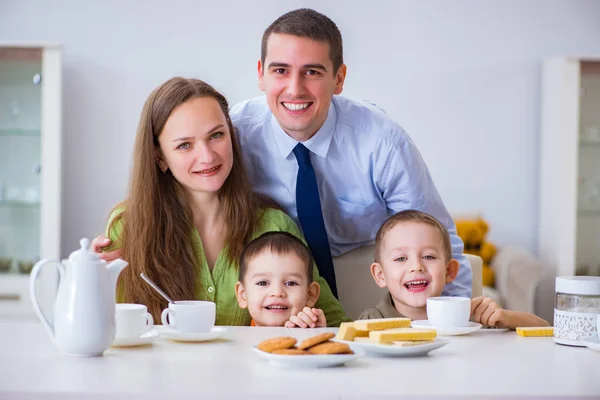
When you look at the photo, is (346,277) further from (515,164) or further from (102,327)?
(515,164)

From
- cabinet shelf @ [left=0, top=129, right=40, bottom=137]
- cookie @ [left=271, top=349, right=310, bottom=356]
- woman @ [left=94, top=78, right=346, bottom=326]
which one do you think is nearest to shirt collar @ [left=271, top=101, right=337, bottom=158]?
woman @ [left=94, top=78, right=346, bottom=326]

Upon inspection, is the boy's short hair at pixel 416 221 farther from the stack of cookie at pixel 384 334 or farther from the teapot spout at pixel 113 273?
the teapot spout at pixel 113 273

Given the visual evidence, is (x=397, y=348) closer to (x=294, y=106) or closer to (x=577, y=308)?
(x=577, y=308)

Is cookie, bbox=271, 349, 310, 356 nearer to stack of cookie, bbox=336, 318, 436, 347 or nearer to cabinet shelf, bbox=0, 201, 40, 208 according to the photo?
stack of cookie, bbox=336, 318, 436, 347

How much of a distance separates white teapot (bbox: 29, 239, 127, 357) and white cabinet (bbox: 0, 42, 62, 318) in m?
3.51

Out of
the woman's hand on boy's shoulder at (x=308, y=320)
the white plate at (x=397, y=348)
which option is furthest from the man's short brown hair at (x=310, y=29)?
the white plate at (x=397, y=348)

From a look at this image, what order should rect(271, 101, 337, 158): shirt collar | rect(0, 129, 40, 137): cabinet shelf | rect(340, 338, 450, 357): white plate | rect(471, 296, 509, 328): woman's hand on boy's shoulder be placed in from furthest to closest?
rect(0, 129, 40, 137): cabinet shelf → rect(271, 101, 337, 158): shirt collar → rect(471, 296, 509, 328): woman's hand on boy's shoulder → rect(340, 338, 450, 357): white plate

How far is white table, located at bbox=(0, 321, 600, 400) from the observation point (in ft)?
3.83

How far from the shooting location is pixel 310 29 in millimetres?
2543

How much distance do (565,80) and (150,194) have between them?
3.45 meters

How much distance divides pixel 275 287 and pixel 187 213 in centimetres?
47

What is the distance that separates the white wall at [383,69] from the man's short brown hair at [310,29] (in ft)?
8.59

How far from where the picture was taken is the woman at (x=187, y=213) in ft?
7.63

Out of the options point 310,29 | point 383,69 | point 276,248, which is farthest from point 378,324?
point 383,69
